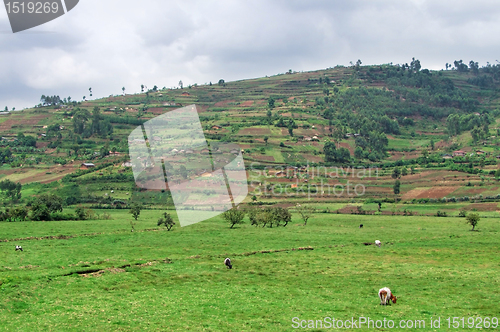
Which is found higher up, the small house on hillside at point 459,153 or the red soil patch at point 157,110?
the red soil patch at point 157,110

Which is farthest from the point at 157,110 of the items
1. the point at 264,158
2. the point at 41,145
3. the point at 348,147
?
the point at 348,147

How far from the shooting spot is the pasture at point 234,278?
19.8 meters

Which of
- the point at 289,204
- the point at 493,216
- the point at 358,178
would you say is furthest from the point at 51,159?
the point at 493,216

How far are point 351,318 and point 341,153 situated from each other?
12381cm

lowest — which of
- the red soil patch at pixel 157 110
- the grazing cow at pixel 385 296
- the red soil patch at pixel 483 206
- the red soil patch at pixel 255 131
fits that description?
the red soil patch at pixel 483 206

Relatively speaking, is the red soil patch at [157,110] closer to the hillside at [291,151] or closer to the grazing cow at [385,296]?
the hillside at [291,151]

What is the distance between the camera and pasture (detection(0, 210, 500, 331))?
19.8 meters

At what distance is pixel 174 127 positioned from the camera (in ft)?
522

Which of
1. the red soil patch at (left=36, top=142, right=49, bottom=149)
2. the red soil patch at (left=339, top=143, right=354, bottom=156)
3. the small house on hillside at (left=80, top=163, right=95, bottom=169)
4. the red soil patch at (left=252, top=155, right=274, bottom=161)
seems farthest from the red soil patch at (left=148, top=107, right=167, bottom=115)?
the red soil patch at (left=339, top=143, right=354, bottom=156)

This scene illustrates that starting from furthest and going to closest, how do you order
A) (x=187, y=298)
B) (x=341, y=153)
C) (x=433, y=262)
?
(x=341, y=153)
(x=433, y=262)
(x=187, y=298)

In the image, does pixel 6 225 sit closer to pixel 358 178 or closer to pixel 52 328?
pixel 52 328

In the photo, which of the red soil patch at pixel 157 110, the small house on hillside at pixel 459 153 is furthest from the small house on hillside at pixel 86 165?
the small house on hillside at pixel 459 153

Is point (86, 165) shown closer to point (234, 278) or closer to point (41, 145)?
point (41, 145)

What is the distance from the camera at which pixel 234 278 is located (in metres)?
28.6
